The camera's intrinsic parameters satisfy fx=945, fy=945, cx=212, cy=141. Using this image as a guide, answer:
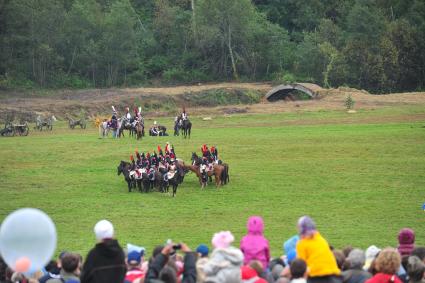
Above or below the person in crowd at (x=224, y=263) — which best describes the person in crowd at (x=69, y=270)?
below

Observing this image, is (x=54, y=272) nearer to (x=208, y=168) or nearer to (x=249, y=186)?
(x=208, y=168)

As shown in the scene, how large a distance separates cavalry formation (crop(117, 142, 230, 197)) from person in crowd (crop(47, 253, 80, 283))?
1598cm

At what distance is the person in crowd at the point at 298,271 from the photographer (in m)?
11.1

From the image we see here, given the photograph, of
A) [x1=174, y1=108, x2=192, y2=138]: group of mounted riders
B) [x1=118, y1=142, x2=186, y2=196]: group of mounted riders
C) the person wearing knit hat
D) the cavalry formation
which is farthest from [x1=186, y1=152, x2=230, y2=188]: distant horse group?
the person wearing knit hat

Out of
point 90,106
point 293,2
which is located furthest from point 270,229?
point 293,2

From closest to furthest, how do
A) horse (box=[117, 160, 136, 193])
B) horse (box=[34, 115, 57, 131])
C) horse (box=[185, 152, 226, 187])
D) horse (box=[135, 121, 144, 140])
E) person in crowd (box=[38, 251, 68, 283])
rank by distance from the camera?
person in crowd (box=[38, 251, 68, 283]), horse (box=[117, 160, 136, 193]), horse (box=[185, 152, 226, 187]), horse (box=[135, 121, 144, 140]), horse (box=[34, 115, 57, 131])

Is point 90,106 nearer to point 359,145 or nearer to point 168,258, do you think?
point 359,145

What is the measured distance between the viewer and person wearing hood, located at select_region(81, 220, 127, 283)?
442 inches

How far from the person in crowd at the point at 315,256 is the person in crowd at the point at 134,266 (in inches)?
90.3

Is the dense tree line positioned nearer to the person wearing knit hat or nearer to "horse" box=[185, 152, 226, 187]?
"horse" box=[185, 152, 226, 187]

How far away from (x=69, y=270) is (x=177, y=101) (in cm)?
5425

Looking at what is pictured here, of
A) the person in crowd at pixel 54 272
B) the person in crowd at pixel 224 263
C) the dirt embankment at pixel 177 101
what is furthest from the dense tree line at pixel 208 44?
the person in crowd at pixel 224 263

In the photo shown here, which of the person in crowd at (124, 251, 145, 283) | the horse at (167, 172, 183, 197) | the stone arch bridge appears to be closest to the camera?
the person in crowd at (124, 251, 145, 283)

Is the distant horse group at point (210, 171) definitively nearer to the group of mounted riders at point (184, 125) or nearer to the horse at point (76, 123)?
the group of mounted riders at point (184, 125)
